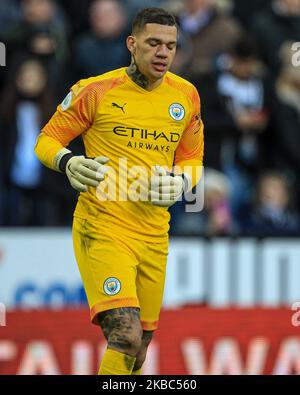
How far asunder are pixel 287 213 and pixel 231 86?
1.47 metres

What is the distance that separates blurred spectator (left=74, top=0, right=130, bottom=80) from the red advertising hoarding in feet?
9.68

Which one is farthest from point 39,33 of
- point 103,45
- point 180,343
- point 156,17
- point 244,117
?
point 156,17

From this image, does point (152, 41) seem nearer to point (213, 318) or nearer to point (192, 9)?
point (213, 318)

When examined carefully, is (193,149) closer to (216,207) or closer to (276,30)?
(216,207)

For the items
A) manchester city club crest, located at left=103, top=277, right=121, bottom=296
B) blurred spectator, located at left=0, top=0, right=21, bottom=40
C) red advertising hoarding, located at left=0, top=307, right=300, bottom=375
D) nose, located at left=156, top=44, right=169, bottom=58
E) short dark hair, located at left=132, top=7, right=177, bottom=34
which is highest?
blurred spectator, located at left=0, top=0, right=21, bottom=40

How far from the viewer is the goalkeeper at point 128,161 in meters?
7.96

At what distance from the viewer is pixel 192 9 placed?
44.9ft

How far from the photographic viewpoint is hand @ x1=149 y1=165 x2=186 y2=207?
25.8 feet

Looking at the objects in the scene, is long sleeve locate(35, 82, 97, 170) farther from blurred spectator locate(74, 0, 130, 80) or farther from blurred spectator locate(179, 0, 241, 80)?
blurred spectator locate(179, 0, 241, 80)

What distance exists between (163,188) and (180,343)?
172 inches

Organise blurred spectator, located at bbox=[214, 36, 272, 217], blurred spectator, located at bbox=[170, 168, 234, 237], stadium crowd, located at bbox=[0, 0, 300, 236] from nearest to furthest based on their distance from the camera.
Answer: blurred spectator, located at bbox=[170, 168, 234, 237], stadium crowd, located at bbox=[0, 0, 300, 236], blurred spectator, located at bbox=[214, 36, 272, 217]

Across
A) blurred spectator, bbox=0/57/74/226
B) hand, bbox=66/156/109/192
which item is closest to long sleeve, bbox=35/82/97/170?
hand, bbox=66/156/109/192
